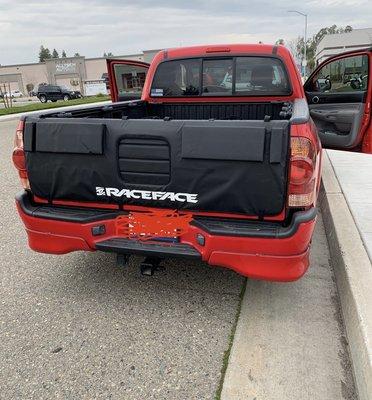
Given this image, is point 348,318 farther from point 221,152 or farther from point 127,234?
point 127,234

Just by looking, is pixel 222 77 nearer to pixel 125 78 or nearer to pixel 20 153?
pixel 20 153

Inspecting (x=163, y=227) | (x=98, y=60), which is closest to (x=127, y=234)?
(x=163, y=227)

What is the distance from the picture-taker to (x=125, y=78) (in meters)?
7.97

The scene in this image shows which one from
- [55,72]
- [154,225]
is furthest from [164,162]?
[55,72]

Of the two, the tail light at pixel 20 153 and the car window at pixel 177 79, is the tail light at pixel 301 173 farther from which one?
the car window at pixel 177 79

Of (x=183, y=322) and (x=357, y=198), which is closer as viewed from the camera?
(x=183, y=322)

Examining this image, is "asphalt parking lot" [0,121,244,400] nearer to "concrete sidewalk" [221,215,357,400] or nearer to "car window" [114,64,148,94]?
"concrete sidewalk" [221,215,357,400]

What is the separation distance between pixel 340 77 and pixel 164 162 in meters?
4.53

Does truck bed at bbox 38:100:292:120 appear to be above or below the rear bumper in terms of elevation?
above

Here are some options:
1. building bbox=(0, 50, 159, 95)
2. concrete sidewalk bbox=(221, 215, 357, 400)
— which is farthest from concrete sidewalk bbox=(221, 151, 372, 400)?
building bbox=(0, 50, 159, 95)

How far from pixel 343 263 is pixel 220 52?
9.47ft

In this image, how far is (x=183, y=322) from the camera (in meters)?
3.06

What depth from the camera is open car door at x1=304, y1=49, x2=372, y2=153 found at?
515cm

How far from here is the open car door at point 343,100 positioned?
5152 mm
